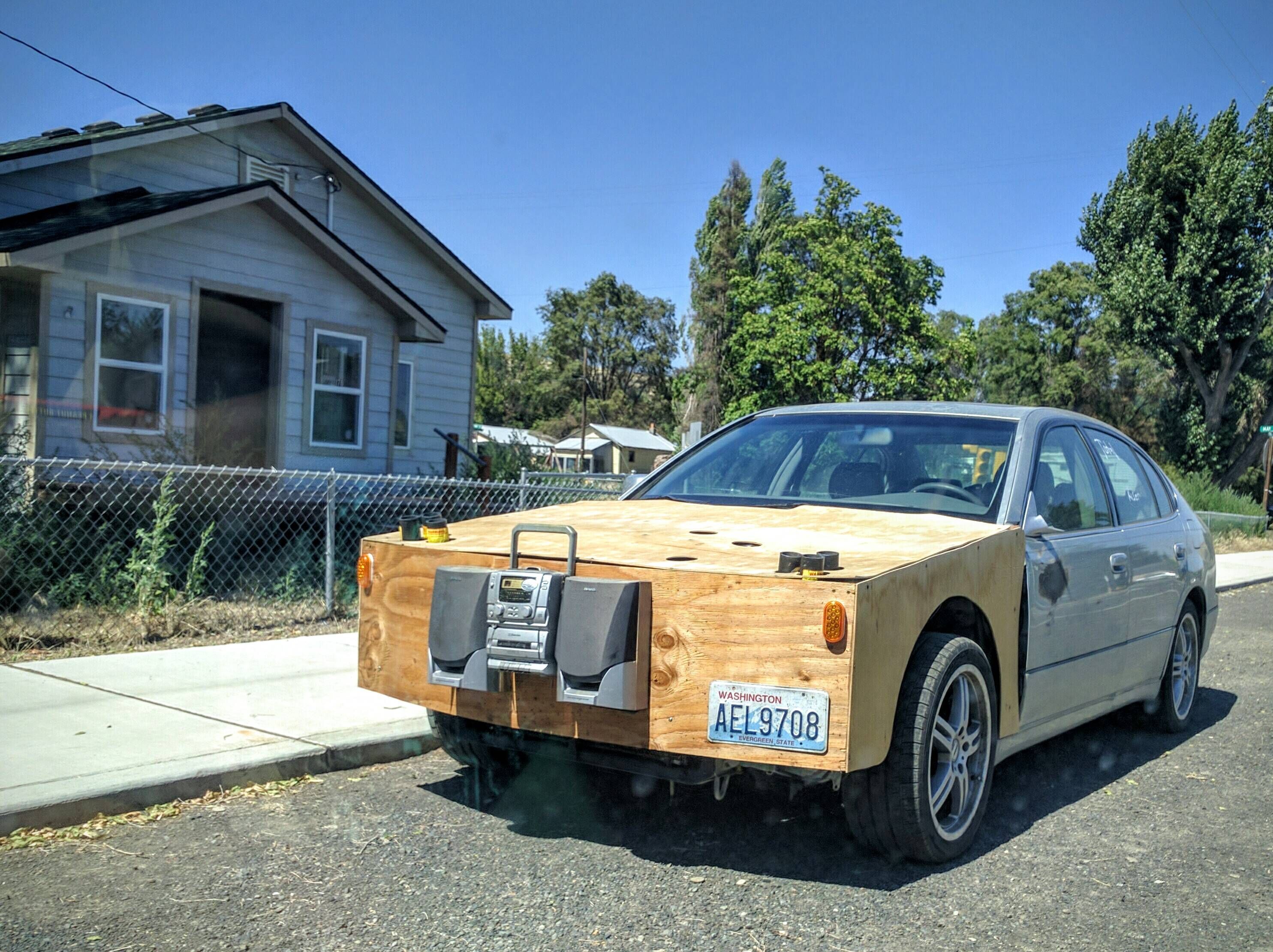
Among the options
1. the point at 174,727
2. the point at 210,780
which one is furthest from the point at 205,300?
the point at 210,780

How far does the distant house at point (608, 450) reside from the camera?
71.4 m

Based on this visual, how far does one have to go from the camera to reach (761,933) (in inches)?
129

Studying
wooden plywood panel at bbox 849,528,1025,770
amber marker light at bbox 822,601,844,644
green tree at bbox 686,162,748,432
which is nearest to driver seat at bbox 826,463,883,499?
wooden plywood panel at bbox 849,528,1025,770

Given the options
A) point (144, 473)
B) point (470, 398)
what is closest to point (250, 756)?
point (144, 473)

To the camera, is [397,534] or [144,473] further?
[144,473]

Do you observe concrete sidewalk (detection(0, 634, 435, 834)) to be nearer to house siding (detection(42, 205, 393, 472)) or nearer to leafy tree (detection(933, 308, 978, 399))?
house siding (detection(42, 205, 393, 472))

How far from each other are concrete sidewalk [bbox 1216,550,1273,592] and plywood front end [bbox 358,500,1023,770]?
10.4 metres

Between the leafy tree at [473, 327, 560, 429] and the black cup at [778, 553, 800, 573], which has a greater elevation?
the leafy tree at [473, 327, 560, 429]

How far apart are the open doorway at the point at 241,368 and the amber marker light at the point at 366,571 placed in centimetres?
936

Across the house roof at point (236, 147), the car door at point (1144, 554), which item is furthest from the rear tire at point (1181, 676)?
the house roof at point (236, 147)

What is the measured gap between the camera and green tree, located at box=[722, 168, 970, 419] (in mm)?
40344

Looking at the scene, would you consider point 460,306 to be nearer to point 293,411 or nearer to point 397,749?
point 293,411

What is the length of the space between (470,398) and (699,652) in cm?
1636

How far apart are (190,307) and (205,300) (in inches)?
21.9
